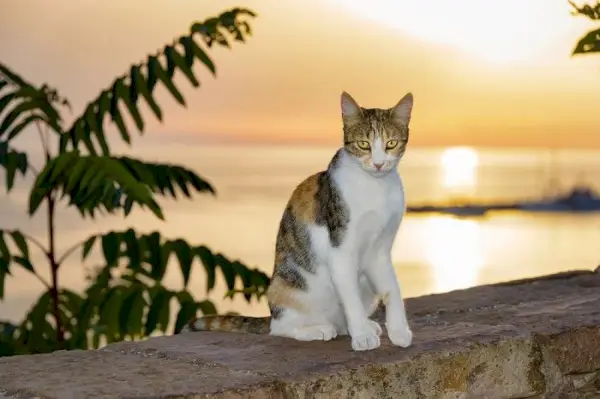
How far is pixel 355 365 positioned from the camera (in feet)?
9.02

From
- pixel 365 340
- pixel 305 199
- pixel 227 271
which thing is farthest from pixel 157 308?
pixel 365 340

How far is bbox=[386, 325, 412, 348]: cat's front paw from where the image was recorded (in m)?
2.99

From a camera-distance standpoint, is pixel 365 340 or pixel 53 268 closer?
pixel 365 340

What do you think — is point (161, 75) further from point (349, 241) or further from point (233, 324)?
point (349, 241)

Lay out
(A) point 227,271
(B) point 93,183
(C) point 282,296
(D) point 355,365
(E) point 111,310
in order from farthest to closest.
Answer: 1. (E) point 111,310
2. (A) point 227,271
3. (B) point 93,183
4. (C) point 282,296
5. (D) point 355,365

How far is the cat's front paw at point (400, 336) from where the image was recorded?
2.99 meters

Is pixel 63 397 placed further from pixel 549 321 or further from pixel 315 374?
pixel 549 321

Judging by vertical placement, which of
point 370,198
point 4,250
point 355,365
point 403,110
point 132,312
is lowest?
point 355,365

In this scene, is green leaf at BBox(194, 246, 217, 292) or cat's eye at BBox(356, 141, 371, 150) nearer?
cat's eye at BBox(356, 141, 371, 150)

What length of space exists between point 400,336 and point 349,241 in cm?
34

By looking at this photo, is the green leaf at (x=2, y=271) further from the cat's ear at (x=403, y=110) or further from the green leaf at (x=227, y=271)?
the cat's ear at (x=403, y=110)

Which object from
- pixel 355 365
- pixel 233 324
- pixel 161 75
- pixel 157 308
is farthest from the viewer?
pixel 161 75

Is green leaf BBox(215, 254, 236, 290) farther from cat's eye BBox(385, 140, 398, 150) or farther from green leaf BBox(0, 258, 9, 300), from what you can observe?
cat's eye BBox(385, 140, 398, 150)

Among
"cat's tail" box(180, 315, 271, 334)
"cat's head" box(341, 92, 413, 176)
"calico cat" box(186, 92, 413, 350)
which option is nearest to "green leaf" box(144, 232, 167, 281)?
"cat's tail" box(180, 315, 271, 334)
